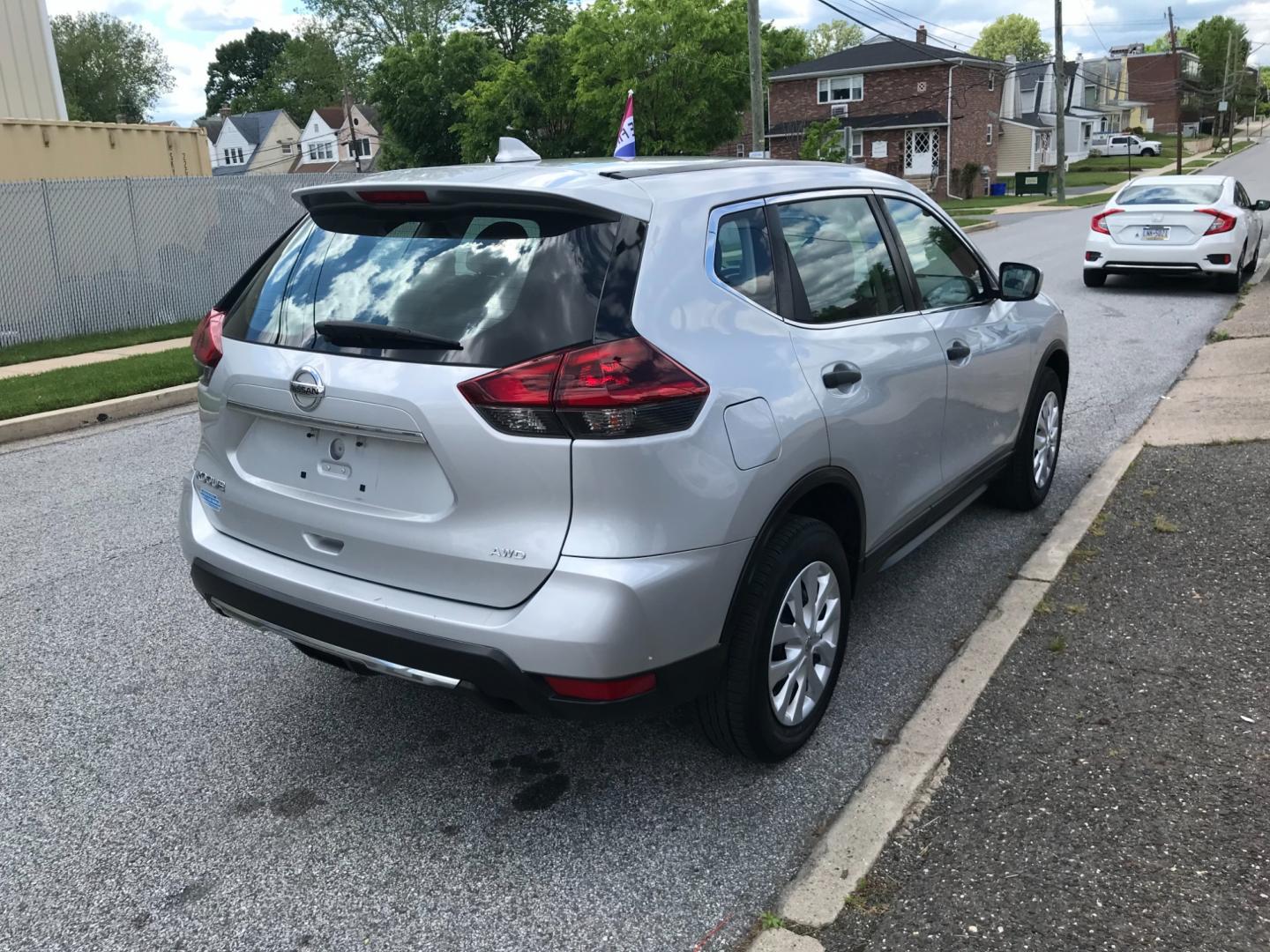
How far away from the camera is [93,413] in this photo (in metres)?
9.09

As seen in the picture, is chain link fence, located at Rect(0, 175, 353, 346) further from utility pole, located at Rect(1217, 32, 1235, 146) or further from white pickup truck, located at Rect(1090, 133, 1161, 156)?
utility pole, located at Rect(1217, 32, 1235, 146)

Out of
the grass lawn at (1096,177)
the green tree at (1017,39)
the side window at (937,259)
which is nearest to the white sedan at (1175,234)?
the side window at (937,259)

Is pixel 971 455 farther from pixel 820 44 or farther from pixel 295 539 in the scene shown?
pixel 820 44

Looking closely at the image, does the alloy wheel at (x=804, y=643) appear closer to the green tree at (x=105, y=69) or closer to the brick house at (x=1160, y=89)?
the green tree at (x=105, y=69)

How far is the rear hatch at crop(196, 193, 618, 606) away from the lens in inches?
109

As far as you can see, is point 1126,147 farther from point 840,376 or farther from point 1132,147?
point 840,376

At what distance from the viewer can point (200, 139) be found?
1861 cm

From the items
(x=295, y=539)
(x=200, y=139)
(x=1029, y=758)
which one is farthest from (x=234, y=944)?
(x=200, y=139)

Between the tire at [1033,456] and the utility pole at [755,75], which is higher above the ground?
the utility pole at [755,75]

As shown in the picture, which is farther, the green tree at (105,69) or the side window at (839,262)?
the green tree at (105,69)

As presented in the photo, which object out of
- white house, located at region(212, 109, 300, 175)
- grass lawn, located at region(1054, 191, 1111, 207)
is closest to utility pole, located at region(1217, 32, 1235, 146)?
grass lawn, located at region(1054, 191, 1111, 207)

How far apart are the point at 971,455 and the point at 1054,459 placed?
1580 mm

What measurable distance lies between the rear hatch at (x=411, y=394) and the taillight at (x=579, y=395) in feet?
0.12

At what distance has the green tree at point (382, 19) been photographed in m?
70.9
